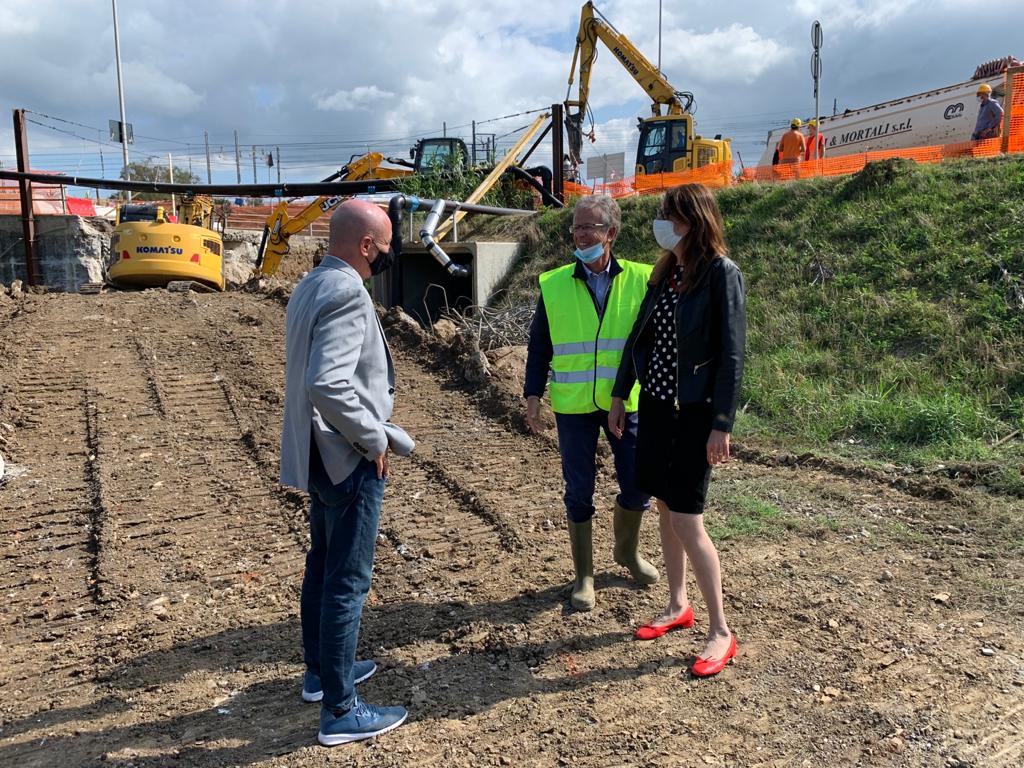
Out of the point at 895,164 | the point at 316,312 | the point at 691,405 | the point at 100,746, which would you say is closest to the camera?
the point at 316,312

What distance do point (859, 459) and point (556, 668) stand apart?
3.82 metres

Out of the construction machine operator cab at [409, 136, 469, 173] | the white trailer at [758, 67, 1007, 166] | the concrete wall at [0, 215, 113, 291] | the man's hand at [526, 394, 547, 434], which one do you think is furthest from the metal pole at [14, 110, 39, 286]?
the white trailer at [758, 67, 1007, 166]

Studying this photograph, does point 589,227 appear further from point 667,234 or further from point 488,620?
point 488,620

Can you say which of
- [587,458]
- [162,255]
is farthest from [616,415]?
[162,255]

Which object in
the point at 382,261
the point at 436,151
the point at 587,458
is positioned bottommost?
the point at 587,458

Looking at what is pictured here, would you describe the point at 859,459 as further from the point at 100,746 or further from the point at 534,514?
the point at 100,746

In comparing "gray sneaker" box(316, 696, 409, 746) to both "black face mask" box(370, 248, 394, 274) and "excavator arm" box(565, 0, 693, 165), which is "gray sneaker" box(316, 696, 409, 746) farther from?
"excavator arm" box(565, 0, 693, 165)

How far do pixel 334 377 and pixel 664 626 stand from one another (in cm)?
202

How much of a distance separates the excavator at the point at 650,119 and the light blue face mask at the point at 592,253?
15382 mm

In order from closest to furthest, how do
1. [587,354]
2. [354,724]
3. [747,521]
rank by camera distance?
[354,724] < [587,354] < [747,521]

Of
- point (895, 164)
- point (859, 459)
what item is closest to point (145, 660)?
point (859, 459)

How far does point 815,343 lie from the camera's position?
837 cm

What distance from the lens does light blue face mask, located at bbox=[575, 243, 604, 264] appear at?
3.61 m

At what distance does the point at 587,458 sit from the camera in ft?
12.4
